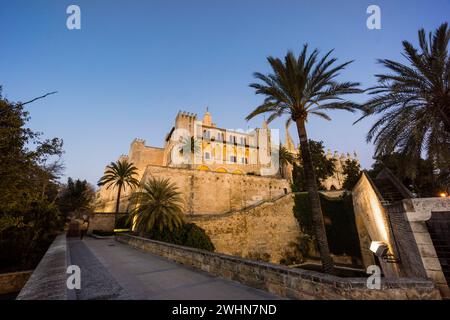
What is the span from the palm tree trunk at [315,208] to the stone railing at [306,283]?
13.4 feet

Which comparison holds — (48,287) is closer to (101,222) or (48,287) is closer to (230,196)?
(101,222)

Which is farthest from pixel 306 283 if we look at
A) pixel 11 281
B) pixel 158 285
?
pixel 11 281

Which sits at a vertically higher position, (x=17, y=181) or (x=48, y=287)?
(x=17, y=181)

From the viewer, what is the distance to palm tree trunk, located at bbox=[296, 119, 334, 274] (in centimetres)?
797

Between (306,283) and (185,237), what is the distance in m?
13.6

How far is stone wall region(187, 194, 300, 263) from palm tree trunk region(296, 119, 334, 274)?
42.1ft

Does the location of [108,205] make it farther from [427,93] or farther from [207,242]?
[427,93]

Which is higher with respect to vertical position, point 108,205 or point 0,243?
point 108,205

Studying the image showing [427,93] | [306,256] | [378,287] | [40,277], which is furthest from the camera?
[306,256]

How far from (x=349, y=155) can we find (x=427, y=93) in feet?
191

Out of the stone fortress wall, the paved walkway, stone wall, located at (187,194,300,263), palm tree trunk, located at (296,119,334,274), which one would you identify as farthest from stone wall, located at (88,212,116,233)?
palm tree trunk, located at (296,119,334,274)

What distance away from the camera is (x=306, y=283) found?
156 inches
